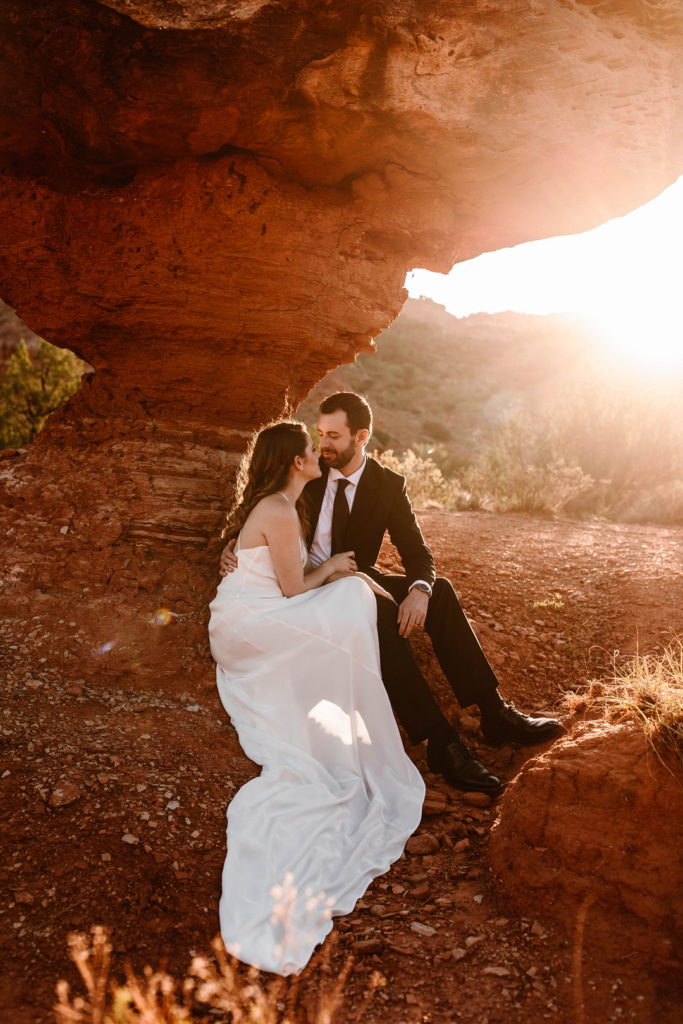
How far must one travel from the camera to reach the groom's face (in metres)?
4.26

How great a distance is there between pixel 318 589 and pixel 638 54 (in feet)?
14.4

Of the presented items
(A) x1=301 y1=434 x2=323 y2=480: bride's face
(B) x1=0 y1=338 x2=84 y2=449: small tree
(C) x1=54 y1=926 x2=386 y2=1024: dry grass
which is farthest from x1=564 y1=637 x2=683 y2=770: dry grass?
(B) x1=0 y1=338 x2=84 y2=449: small tree

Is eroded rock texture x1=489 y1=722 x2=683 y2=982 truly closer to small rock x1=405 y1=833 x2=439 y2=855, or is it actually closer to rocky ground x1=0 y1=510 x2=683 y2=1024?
rocky ground x1=0 y1=510 x2=683 y2=1024

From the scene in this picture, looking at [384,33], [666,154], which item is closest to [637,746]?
[384,33]

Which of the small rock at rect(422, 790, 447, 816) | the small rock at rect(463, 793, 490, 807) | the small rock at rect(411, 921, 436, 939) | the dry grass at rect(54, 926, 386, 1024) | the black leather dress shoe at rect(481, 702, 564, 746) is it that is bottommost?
the dry grass at rect(54, 926, 386, 1024)

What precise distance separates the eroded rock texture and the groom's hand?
3.43 feet

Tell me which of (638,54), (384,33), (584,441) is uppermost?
(638,54)

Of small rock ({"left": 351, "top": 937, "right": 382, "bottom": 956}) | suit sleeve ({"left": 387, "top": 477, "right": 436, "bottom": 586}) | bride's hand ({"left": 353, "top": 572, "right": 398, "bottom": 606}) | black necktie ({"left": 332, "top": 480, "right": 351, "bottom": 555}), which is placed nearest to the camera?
small rock ({"left": 351, "top": 937, "right": 382, "bottom": 956})

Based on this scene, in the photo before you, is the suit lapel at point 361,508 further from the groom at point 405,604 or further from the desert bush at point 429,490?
the desert bush at point 429,490

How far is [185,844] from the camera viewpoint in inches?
115

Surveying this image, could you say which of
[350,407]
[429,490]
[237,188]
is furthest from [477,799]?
[429,490]

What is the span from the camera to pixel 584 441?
1338cm

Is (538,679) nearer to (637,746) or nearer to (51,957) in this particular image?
(637,746)

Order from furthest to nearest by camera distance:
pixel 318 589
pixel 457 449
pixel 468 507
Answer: pixel 457 449 → pixel 468 507 → pixel 318 589
